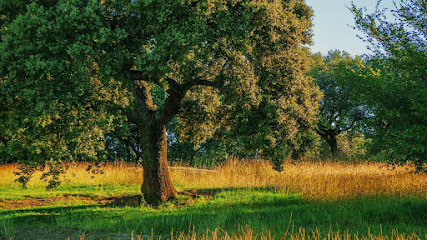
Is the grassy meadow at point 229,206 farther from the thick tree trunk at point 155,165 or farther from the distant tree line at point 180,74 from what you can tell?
the distant tree line at point 180,74

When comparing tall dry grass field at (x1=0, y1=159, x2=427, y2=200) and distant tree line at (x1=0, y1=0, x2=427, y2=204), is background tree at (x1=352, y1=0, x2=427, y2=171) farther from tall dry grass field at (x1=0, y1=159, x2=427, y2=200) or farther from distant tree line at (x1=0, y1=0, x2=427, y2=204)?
tall dry grass field at (x1=0, y1=159, x2=427, y2=200)

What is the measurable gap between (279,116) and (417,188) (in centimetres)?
882

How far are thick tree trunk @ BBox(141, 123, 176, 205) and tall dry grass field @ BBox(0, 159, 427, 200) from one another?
2358 millimetres

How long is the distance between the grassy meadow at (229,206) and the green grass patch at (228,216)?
3 cm

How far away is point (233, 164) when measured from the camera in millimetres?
22500

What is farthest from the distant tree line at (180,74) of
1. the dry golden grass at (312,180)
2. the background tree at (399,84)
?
the dry golden grass at (312,180)

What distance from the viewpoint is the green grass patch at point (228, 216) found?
10.6m

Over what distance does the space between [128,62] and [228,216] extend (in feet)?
20.5

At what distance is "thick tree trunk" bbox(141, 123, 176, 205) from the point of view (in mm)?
15734

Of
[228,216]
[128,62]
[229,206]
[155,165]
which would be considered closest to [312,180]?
[229,206]

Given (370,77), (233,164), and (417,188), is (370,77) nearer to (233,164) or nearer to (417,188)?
(417,188)

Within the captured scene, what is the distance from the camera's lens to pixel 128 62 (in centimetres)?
1112

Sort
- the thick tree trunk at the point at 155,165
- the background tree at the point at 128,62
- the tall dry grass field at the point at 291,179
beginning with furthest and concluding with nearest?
the tall dry grass field at the point at 291,179, the thick tree trunk at the point at 155,165, the background tree at the point at 128,62

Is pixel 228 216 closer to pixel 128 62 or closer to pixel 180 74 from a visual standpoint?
pixel 180 74
